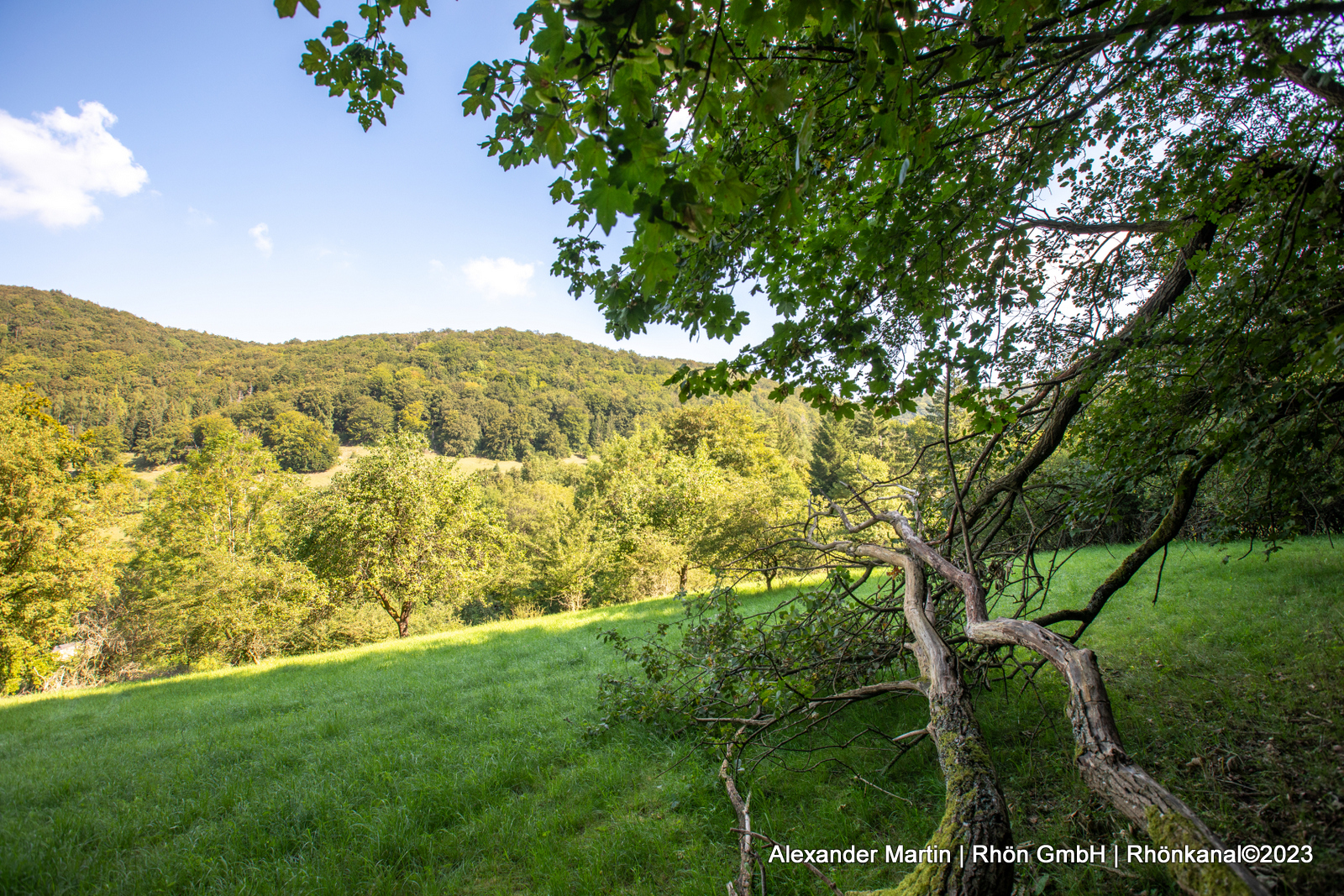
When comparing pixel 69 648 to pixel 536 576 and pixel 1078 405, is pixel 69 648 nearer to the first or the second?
pixel 536 576

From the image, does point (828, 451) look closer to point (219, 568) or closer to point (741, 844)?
point (219, 568)

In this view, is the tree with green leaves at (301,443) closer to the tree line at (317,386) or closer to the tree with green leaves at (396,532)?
the tree line at (317,386)

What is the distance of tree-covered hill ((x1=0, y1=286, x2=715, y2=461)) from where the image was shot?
65.6 meters

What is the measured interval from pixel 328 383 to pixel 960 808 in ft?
336

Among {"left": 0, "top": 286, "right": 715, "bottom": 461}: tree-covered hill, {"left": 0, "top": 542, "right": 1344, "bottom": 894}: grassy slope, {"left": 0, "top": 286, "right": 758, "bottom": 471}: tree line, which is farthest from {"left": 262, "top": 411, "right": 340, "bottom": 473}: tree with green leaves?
{"left": 0, "top": 542, "right": 1344, "bottom": 894}: grassy slope

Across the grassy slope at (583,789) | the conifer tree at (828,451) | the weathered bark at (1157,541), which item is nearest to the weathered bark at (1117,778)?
the grassy slope at (583,789)

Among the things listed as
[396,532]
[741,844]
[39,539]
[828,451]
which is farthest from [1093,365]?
[828,451]

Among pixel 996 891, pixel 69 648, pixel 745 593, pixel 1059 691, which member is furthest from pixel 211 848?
pixel 69 648

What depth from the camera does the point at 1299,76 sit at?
286 centimetres

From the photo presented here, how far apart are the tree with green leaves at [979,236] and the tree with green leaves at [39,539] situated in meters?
23.4

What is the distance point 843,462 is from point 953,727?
40.5 meters

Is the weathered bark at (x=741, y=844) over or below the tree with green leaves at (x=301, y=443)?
below

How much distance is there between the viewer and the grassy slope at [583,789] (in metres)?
2.80

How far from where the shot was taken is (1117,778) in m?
1.58
